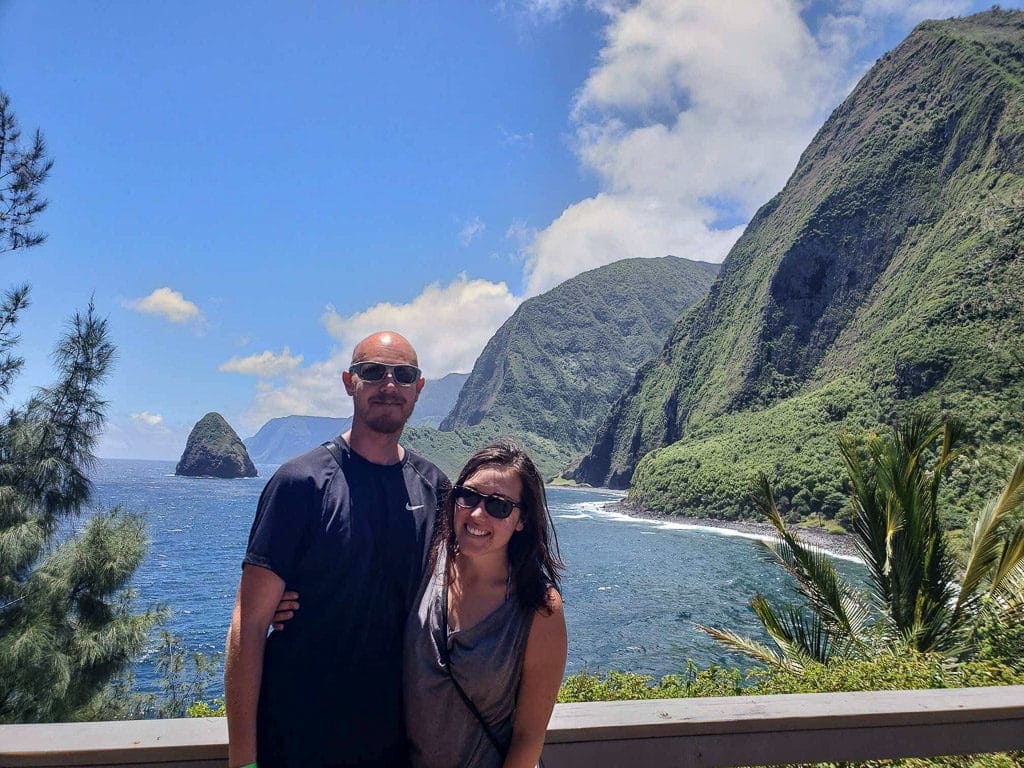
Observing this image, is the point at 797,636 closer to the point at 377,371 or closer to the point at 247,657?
the point at 377,371

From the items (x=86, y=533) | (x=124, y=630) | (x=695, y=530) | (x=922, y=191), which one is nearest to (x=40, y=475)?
(x=86, y=533)

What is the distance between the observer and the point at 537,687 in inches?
66.6

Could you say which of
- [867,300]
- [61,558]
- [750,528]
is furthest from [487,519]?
[867,300]

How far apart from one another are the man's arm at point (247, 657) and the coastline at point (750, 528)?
32237 millimetres

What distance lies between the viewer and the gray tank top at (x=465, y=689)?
171 centimetres

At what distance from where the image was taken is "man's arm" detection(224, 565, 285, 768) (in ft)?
5.55

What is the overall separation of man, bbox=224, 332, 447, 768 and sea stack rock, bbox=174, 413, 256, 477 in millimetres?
183379

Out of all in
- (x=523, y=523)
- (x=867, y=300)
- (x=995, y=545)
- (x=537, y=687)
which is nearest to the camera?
(x=537, y=687)

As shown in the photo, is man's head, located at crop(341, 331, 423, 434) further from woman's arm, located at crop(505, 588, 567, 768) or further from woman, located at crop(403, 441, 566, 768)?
woman's arm, located at crop(505, 588, 567, 768)

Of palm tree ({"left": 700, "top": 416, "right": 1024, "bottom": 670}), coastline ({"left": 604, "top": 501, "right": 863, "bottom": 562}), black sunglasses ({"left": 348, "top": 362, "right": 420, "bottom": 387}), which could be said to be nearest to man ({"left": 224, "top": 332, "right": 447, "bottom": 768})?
black sunglasses ({"left": 348, "top": 362, "right": 420, "bottom": 387})

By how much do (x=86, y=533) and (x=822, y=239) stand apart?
119786 millimetres

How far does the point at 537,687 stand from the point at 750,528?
7177 cm

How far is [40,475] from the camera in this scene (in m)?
12.4

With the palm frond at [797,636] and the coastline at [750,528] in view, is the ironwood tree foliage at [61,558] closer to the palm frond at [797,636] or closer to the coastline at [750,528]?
the palm frond at [797,636]
